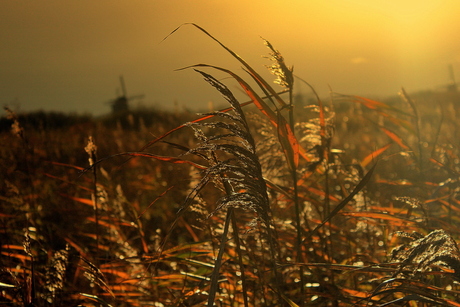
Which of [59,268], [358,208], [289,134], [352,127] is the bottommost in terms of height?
[352,127]

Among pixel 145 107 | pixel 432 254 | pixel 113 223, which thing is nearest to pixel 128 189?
pixel 113 223

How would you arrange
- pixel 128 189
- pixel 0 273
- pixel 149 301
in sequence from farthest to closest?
1. pixel 128 189
2. pixel 149 301
3. pixel 0 273

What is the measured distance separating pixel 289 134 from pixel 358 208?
1.26m

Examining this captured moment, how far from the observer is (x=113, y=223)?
289 centimetres

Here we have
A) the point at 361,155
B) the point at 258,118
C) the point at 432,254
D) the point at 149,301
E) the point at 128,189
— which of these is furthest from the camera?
the point at 361,155

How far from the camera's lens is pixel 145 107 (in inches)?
961

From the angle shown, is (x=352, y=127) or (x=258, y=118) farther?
(x=352, y=127)

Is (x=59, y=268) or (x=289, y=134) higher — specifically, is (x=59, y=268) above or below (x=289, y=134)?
below

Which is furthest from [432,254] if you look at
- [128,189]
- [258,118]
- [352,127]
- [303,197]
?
[352,127]

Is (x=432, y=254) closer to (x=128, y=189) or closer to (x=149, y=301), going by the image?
(x=149, y=301)

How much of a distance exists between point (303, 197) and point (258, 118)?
1.95 ft

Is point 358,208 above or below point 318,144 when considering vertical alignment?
below

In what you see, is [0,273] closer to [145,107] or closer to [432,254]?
[432,254]

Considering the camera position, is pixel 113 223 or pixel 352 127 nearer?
pixel 113 223
